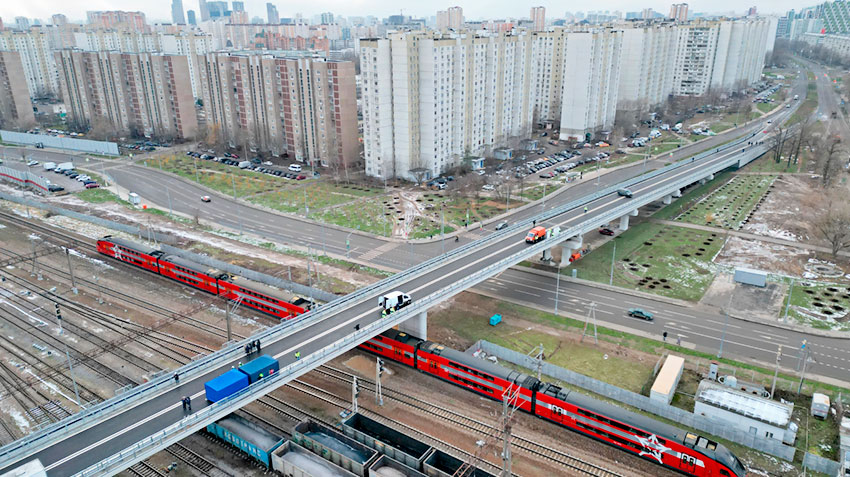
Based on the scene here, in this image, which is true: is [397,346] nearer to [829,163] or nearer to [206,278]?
[206,278]

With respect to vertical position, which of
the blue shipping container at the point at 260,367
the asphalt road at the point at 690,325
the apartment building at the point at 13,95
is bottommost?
the asphalt road at the point at 690,325

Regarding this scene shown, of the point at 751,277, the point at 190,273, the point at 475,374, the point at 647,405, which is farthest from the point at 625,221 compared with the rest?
the point at 190,273

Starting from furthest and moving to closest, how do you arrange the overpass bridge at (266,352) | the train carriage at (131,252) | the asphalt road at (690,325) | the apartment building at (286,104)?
the apartment building at (286,104) → the train carriage at (131,252) → the asphalt road at (690,325) → the overpass bridge at (266,352)

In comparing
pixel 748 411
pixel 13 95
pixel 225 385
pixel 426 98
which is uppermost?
pixel 426 98

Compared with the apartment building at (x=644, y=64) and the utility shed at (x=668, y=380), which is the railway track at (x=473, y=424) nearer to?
the utility shed at (x=668, y=380)

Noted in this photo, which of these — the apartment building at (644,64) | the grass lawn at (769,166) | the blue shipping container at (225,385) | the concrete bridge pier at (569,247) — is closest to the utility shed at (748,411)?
the concrete bridge pier at (569,247)

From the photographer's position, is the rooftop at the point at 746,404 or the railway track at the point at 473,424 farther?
the rooftop at the point at 746,404

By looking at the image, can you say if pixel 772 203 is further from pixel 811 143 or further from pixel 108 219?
pixel 108 219
